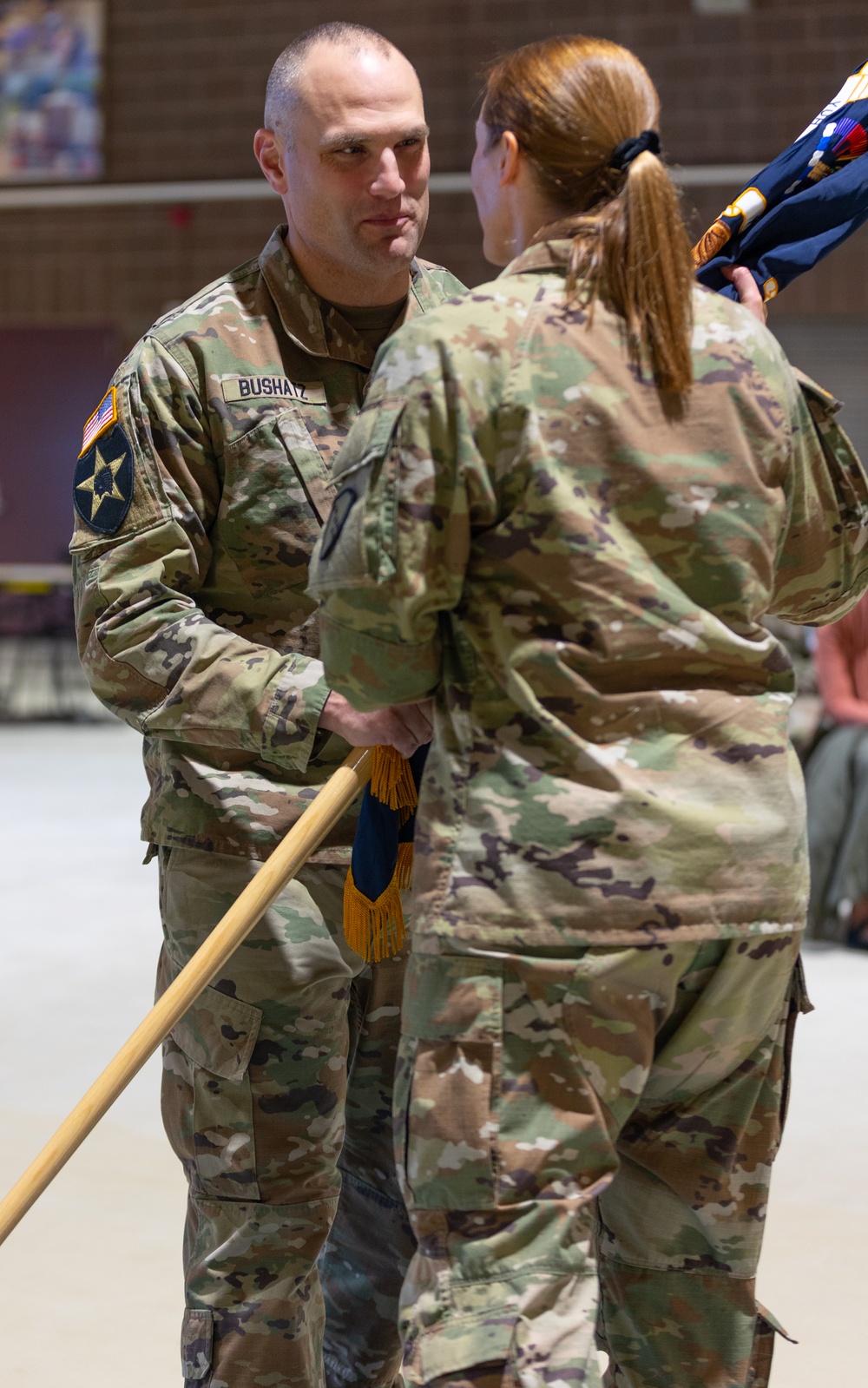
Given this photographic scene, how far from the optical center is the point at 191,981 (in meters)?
1.59

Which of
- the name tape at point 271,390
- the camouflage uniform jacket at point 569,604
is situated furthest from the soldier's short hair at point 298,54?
the camouflage uniform jacket at point 569,604

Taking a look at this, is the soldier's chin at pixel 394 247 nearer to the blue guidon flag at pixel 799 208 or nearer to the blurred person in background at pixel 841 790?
the blue guidon flag at pixel 799 208

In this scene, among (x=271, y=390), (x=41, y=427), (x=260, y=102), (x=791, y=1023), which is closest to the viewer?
(x=791, y=1023)

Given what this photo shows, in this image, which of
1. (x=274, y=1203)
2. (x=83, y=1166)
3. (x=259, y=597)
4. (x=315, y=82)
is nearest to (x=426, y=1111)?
(x=274, y=1203)

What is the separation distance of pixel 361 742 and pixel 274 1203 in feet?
1.96

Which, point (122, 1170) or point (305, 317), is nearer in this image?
point (305, 317)

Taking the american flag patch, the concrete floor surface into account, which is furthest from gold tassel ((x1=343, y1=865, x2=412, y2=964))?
the concrete floor surface

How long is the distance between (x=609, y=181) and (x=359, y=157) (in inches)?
22.2

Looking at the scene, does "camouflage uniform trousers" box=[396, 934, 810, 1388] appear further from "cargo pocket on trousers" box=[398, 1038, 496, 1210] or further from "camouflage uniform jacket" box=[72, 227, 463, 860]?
"camouflage uniform jacket" box=[72, 227, 463, 860]

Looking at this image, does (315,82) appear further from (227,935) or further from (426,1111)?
(426,1111)

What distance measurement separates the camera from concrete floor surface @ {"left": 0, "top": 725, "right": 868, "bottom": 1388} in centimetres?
242

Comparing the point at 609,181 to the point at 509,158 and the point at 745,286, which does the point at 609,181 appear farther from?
the point at 745,286

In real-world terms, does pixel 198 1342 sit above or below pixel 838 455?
below

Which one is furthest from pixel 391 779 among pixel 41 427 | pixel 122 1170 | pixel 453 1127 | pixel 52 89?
pixel 41 427
